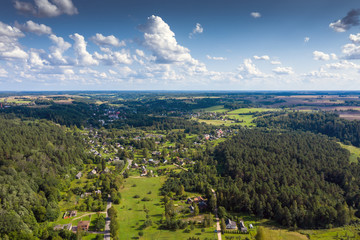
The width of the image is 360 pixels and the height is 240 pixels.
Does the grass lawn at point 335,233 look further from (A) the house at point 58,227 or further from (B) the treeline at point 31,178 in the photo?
(B) the treeline at point 31,178

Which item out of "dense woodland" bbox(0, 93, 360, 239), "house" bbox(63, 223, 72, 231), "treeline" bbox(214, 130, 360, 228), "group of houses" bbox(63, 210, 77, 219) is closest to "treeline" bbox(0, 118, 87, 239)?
"dense woodland" bbox(0, 93, 360, 239)

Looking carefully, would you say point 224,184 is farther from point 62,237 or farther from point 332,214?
point 62,237

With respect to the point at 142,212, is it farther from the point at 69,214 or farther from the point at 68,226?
the point at 69,214

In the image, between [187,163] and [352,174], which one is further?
[187,163]

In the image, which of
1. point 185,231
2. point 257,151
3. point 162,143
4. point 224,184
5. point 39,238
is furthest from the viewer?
point 162,143

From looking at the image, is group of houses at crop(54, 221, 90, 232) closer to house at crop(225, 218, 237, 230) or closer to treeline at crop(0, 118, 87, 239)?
treeline at crop(0, 118, 87, 239)

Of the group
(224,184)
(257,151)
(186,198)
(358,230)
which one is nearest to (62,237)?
(186,198)
